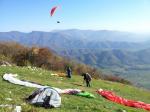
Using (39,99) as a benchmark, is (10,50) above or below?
above

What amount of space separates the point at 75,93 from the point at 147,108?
26.2 ft

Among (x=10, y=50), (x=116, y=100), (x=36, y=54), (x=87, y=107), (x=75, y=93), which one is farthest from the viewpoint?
(x=10, y=50)

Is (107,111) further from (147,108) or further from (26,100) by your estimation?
(147,108)

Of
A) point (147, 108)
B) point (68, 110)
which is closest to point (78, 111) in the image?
point (68, 110)

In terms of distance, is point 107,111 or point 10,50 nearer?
point 107,111

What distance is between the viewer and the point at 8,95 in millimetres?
24094

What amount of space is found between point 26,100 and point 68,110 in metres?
2.95

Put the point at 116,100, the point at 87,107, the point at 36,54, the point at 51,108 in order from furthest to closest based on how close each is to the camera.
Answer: the point at 36,54, the point at 116,100, the point at 87,107, the point at 51,108

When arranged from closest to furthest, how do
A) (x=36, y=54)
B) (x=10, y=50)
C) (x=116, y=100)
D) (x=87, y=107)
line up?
(x=87, y=107), (x=116, y=100), (x=36, y=54), (x=10, y=50)

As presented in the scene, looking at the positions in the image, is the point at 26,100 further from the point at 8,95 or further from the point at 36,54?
the point at 36,54

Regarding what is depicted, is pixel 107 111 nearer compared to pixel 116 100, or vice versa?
pixel 107 111

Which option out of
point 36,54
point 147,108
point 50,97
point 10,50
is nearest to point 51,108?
point 50,97

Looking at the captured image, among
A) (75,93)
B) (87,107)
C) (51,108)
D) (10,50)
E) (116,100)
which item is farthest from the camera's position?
(10,50)

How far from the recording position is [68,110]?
75.9 feet
